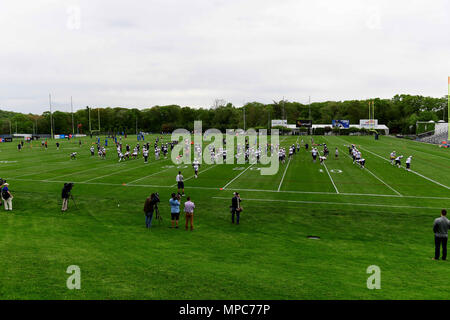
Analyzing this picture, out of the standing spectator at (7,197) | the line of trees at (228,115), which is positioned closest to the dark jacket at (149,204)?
the standing spectator at (7,197)

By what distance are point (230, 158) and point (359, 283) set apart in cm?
3270

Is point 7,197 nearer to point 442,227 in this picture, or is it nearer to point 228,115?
point 442,227

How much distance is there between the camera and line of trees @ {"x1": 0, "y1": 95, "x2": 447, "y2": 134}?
12756cm

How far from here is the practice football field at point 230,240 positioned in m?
7.02

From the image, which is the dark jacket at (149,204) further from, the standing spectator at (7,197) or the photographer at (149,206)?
the standing spectator at (7,197)

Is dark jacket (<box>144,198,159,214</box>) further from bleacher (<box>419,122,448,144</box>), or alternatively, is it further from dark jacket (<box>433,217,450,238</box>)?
bleacher (<box>419,122,448,144</box>)

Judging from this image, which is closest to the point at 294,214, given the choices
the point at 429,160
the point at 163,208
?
the point at 163,208

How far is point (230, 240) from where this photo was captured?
11961mm

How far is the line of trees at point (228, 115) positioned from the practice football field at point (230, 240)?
102796mm

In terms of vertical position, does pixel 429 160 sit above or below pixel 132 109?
below

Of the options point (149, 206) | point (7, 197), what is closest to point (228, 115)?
point (7, 197)

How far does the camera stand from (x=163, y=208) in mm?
17266

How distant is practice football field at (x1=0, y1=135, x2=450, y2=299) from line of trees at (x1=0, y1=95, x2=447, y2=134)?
10280cm
